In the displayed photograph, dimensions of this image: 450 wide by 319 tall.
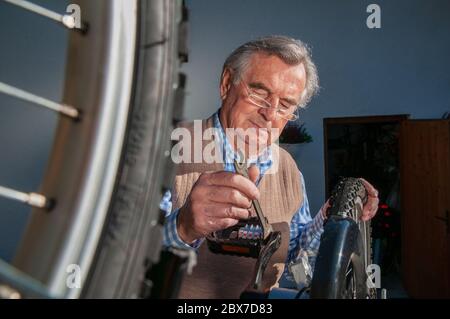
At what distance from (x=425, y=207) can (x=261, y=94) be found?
1292 millimetres

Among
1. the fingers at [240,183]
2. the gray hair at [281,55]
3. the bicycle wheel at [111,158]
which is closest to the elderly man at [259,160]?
the gray hair at [281,55]

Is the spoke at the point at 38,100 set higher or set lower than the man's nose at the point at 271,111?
lower

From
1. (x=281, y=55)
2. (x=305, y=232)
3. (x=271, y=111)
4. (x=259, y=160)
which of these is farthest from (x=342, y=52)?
(x=305, y=232)

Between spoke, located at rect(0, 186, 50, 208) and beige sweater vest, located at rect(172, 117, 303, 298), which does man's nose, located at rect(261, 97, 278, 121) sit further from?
spoke, located at rect(0, 186, 50, 208)

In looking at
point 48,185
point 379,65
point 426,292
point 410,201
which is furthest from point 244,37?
point 426,292

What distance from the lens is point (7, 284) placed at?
0.71 feet

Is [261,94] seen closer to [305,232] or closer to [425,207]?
[305,232]

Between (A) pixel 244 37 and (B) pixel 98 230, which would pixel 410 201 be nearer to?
(A) pixel 244 37

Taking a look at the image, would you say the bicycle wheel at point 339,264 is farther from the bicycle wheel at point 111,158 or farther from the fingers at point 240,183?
the fingers at point 240,183

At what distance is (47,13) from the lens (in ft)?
0.85

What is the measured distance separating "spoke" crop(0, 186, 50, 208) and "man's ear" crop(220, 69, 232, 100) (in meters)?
1.28

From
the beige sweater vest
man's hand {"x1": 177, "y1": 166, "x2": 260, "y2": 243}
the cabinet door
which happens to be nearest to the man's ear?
the beige sweater vest

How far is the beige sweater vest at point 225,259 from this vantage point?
1271mm

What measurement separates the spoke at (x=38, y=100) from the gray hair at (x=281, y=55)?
126 cm
